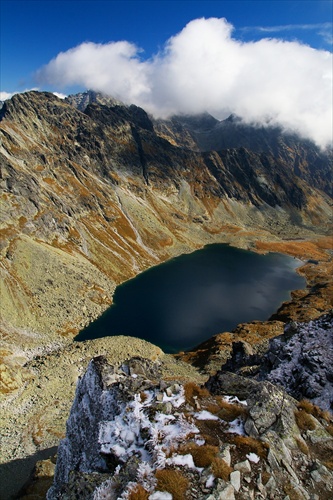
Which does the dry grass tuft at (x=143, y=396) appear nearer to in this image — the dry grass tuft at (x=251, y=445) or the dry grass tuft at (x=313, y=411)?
the dry grass tuft at (x=251, y=445)

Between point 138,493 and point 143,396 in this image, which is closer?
point 138,493

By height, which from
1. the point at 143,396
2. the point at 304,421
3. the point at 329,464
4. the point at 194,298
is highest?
the point at 304,421

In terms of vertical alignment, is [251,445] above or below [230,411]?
above

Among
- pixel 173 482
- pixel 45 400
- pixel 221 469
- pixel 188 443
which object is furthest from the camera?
pixel 45 400

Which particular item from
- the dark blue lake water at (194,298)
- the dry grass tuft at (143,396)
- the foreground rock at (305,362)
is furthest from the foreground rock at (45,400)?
the dry grass tuft at (143,396)

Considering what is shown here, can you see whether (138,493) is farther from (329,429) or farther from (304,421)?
(329,429)

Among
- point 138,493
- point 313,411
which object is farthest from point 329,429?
point 138,493
